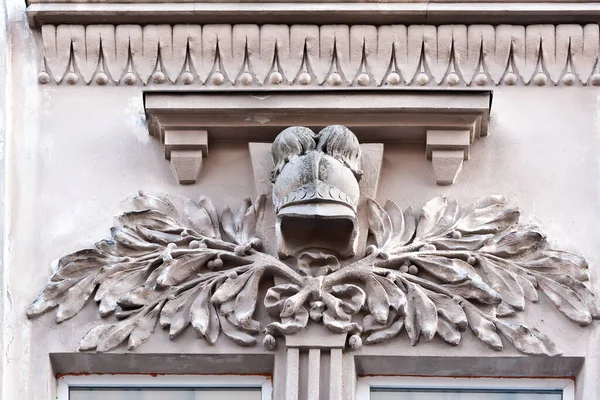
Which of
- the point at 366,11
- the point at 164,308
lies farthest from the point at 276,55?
the point at 164,308

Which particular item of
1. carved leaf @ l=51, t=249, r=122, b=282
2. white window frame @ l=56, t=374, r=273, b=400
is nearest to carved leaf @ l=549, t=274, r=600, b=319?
white window frame @ l=56, t=374, r=273, b=400

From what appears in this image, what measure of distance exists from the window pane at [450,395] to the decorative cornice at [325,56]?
1.43 m

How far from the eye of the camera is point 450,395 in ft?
38.0

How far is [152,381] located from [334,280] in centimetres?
92

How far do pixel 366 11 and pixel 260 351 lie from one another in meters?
1.74

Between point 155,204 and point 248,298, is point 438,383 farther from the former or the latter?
point 155,204

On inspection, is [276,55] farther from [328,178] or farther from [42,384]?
[42,384]

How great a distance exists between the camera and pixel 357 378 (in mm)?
11570

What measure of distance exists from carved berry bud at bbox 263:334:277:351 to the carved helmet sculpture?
0.40m

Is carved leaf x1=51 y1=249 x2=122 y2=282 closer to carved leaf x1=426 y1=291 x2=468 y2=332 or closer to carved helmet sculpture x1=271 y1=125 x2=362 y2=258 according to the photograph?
carved helmet sculpture x1=271 y1=125 x2=362 y2=258

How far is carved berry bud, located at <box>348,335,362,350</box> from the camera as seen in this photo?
11.4m

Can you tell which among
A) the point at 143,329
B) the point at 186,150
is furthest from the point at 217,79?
the point at 143,329

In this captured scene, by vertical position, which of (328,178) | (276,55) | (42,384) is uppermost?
(276,55)

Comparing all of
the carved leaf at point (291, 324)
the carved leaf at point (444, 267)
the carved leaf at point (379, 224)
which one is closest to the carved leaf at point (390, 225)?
the carved leaf at point (379, 224)
